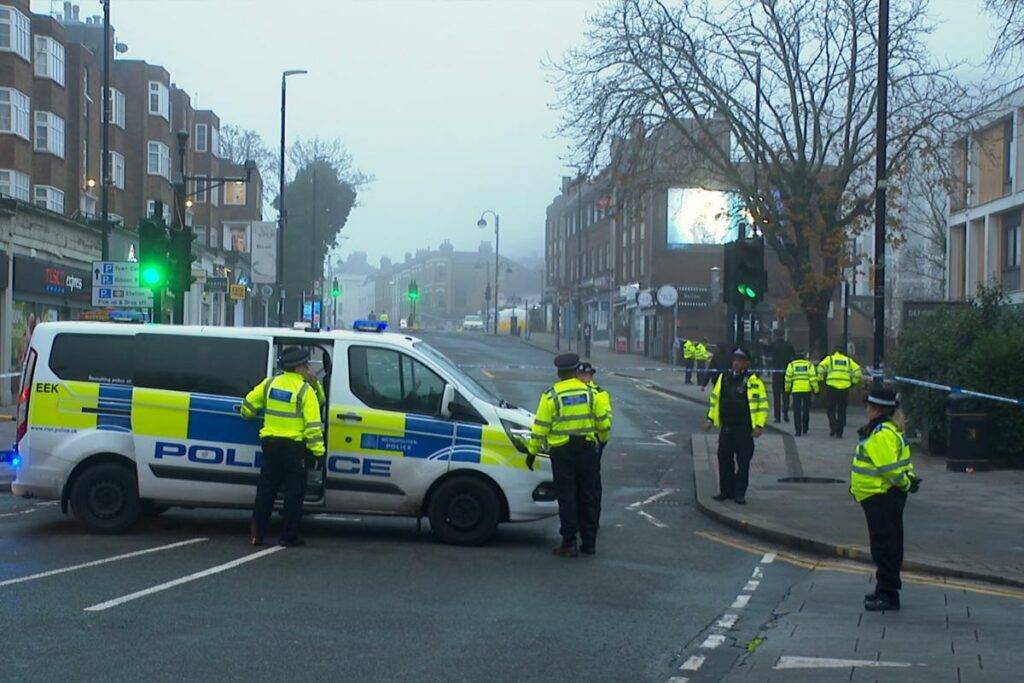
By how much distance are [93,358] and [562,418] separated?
431cm

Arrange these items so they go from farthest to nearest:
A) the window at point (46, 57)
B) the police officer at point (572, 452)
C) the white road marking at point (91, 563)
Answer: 1. the window at point (46, 57)
2. the police officer at point (572, 452)
3. the white road marking at point (91, 563)

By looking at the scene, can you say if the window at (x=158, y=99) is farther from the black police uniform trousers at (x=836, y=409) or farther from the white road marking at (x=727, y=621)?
the white road marking at (x=727, y=621)

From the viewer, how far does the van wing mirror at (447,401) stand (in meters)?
11.6

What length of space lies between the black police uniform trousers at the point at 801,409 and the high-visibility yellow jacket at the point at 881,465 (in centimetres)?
1527

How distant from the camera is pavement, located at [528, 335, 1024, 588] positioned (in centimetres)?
1123

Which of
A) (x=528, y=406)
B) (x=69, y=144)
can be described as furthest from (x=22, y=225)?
(x=69, y=144)

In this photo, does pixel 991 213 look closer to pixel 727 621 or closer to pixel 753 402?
pixel 753 402

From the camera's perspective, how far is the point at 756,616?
8914 mm

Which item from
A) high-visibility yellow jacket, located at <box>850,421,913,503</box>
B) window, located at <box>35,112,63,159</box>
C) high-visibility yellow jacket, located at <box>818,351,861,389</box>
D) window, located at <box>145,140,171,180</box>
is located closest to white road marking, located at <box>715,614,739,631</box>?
high-visibility yellow jacket, located at <box>850,421,913,503</box>

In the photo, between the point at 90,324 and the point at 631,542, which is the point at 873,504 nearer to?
the point at 631,542

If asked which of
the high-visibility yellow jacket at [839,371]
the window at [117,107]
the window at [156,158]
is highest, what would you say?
the window at [117,107]

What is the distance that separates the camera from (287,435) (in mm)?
Result: 10844

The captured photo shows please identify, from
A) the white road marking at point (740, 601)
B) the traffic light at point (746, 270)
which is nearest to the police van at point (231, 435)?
the white road marking at point (740, 601)

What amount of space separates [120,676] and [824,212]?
93.9 ft
